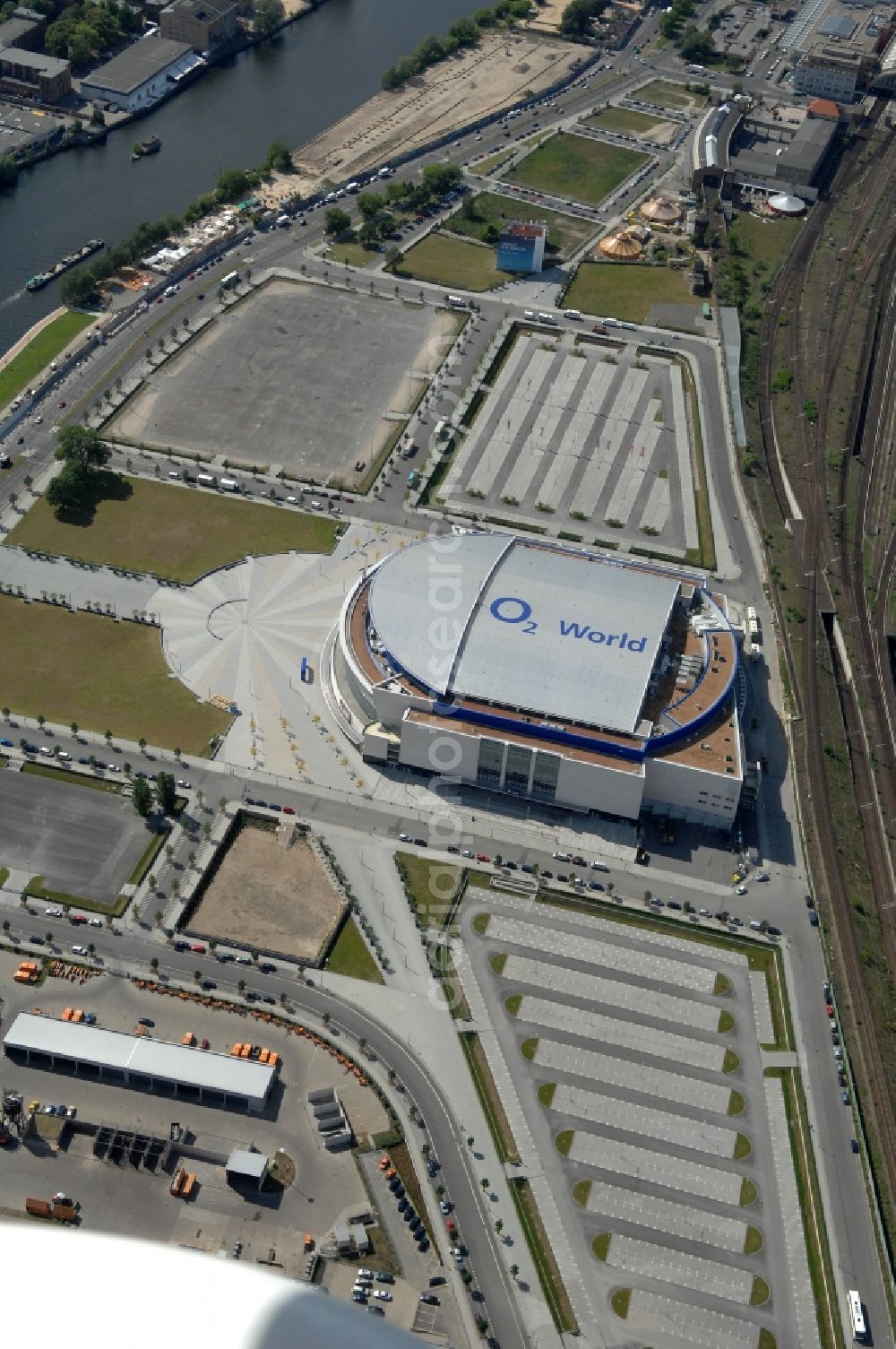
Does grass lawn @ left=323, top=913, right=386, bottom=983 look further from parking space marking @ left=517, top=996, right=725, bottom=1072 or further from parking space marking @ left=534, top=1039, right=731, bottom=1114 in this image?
parking space marking @ left=534, top=1039, right=731, bottom=1114

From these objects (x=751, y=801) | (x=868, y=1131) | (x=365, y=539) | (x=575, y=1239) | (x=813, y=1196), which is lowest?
(x=575, y=1239)

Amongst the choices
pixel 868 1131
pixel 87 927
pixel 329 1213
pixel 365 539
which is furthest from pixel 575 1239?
pixel 365 539

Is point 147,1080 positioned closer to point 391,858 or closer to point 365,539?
point 391,858

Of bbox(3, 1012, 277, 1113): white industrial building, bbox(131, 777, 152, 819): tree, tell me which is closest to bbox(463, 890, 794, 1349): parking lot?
bbox(3, 1012, 277, 1113): white industrial building

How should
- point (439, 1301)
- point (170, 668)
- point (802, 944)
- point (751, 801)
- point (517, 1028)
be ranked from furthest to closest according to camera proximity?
point (170, 668) → point (751, 801) → point (802, 944) → point (517, 1028) → point (439, 1301)

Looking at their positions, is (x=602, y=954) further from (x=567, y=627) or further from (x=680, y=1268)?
(x=567, y=627)

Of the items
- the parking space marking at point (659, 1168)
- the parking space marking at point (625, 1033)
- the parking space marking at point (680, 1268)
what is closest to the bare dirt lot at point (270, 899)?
the parking space marking at point (625, 1033)

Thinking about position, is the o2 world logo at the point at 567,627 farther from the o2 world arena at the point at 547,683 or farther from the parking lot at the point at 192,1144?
the parking lot at the point at 192,1144

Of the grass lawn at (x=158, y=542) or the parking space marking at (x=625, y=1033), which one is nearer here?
the parking space marking at (x=625, y=1033)
